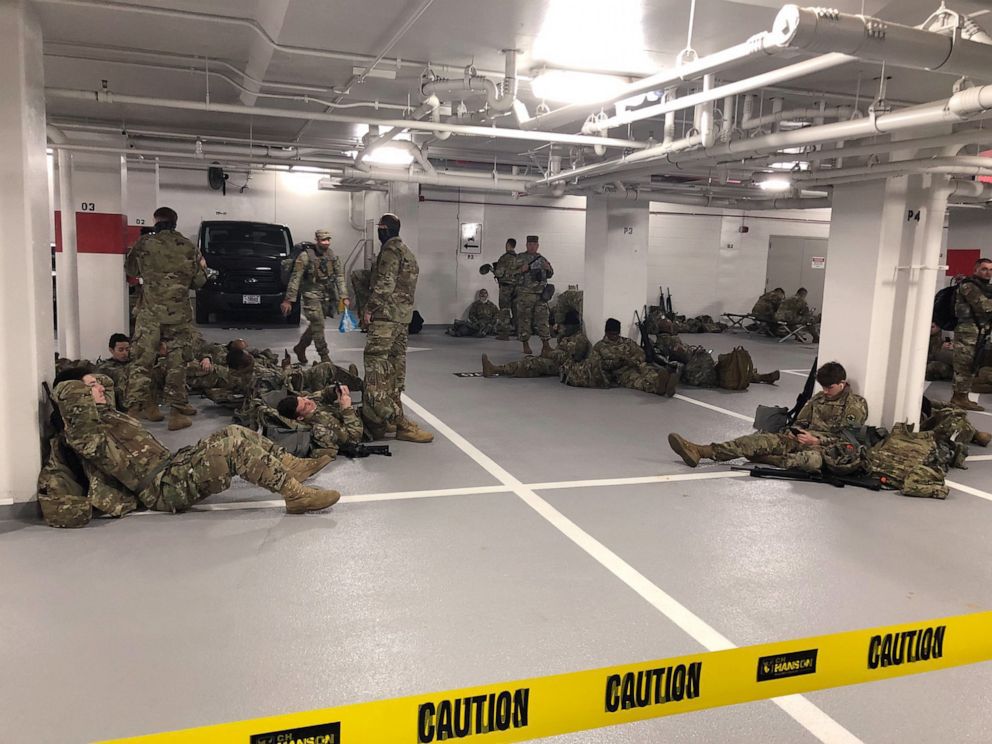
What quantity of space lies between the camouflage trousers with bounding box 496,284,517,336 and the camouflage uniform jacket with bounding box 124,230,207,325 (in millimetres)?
6541

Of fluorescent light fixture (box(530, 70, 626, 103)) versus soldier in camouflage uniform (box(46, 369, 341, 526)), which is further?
fluorescent light fixture (box(530, 70, 626, 103))

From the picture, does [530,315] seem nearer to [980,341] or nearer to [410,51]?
[980,341]

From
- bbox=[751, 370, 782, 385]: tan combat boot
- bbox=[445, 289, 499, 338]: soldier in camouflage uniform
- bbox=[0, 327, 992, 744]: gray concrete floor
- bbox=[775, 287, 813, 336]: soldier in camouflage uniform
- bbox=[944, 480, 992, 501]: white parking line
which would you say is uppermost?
bbox=[775, 287, 813, 336]: soldier in camouflage uniform

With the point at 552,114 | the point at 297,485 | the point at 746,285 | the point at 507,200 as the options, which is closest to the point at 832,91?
the point at 552,114

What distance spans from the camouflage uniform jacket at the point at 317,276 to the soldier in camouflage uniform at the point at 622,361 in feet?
11.1

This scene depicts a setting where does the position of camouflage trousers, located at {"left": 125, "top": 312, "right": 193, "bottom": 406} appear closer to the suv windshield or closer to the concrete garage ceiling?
the concrete garage ceiling

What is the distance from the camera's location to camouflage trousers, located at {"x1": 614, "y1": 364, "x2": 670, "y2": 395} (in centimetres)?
902

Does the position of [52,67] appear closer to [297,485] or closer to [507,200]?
[297,485]

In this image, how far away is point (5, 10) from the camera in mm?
4234

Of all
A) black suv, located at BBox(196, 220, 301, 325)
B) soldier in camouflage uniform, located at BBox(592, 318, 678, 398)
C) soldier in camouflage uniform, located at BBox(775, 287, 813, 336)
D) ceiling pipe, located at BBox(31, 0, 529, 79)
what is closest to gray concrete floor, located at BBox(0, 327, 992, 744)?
ceiling pipe, located at BBox(31, 0, 529, 79)

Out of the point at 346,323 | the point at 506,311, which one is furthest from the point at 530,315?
the point at 346,323

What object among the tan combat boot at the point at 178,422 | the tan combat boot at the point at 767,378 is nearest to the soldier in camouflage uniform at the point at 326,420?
the tan combat boot at the point at 178,422

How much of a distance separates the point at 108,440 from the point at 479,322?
10677 mm

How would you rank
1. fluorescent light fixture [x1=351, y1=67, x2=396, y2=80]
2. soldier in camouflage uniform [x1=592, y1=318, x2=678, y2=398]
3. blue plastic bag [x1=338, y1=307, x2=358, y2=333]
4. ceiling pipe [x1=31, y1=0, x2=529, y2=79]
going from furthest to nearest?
blue plastic bag [x1=338, y1=307, x2=358, y2=333] → soldier in camouflage uniform [x1=592, y1=318, x2=678, y2=398] → fluorescent light fixture [x1=351, y1=67, x2=396, y2=80] → ceiling pipe [x1=31, y1=0, x2=529, y2=79]
